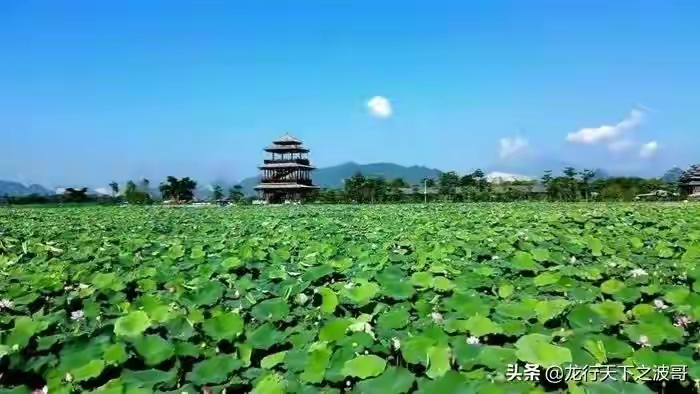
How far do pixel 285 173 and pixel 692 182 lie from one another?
3540 centimetres

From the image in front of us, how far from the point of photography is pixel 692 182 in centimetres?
5150

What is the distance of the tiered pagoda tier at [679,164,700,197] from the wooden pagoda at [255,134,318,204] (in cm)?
3251

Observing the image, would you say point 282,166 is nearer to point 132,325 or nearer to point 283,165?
point 283,165

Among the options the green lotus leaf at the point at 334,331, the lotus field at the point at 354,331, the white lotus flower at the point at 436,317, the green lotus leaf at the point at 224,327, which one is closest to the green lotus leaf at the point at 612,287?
the lotus field at the point at 354,331

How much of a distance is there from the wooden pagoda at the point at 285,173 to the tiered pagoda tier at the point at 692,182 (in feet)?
107

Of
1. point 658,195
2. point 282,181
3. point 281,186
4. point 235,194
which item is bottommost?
point 658,195

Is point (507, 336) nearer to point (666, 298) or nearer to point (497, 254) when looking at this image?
point (666, 298)

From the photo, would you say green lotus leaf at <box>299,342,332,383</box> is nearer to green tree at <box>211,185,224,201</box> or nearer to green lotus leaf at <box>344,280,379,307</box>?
green lotus leaf at <box>344,280,379,307</box>

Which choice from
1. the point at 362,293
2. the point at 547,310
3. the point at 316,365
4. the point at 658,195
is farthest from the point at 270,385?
the point at 658,195

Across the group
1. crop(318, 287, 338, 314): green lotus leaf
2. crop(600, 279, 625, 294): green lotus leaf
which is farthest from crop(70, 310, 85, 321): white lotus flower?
crop(600, 279, 625, 294): green lotus leaf

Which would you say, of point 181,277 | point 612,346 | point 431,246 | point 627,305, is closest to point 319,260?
point 181,277

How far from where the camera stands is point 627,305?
111 inches

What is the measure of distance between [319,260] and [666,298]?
2221 millimetres

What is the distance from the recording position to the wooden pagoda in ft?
167
